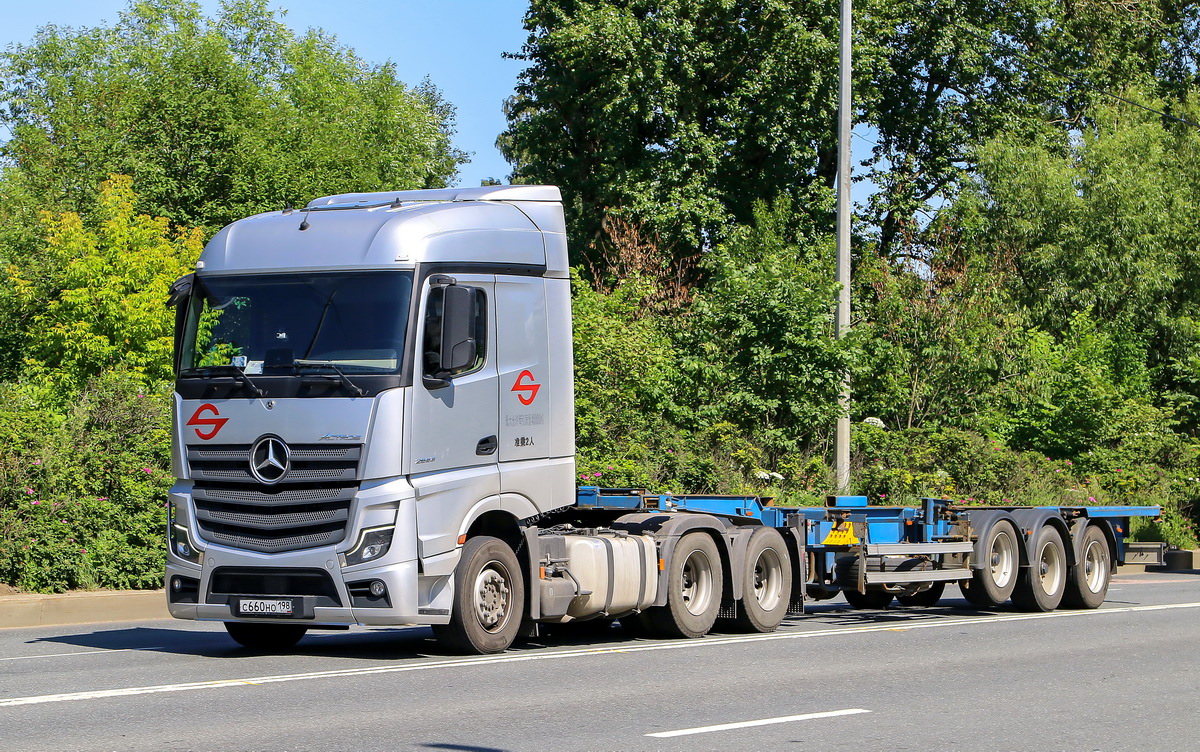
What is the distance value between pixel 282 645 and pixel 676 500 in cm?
436

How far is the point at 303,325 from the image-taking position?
36.2 ft

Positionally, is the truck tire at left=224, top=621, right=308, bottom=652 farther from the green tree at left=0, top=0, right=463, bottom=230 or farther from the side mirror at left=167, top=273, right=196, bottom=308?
the green tree at left=0, top=0, right=463, bottom=230

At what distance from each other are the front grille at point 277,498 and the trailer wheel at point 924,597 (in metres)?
8.43

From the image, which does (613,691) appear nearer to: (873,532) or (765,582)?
(765,582)

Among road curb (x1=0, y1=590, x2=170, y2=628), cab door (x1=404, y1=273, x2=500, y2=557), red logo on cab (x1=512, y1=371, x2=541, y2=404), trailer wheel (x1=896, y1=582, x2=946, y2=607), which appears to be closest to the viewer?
cab door (x1=404, y1=273, x2=500, y2=557)

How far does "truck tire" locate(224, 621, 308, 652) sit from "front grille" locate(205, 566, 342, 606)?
1250 millimetres

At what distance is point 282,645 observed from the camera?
12.5 m

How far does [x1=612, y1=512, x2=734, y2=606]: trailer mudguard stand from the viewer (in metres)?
13.1

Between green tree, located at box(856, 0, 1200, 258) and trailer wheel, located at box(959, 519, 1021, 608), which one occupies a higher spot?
green tree, located at box(856, 0, 1200, 258)

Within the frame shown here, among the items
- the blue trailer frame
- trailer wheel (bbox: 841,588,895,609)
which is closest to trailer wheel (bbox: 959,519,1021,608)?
the blue trailer frame

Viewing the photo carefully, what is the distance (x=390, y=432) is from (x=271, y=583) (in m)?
1.55

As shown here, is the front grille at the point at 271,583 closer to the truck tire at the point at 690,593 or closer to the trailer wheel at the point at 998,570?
the truck tire at the point at 690,593

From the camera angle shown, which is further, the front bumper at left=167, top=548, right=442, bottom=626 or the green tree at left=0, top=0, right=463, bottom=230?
the green tree at left=0, top=0, right=463, bottom=230

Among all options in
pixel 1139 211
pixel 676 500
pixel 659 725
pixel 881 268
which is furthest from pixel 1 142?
pixel 659 725
